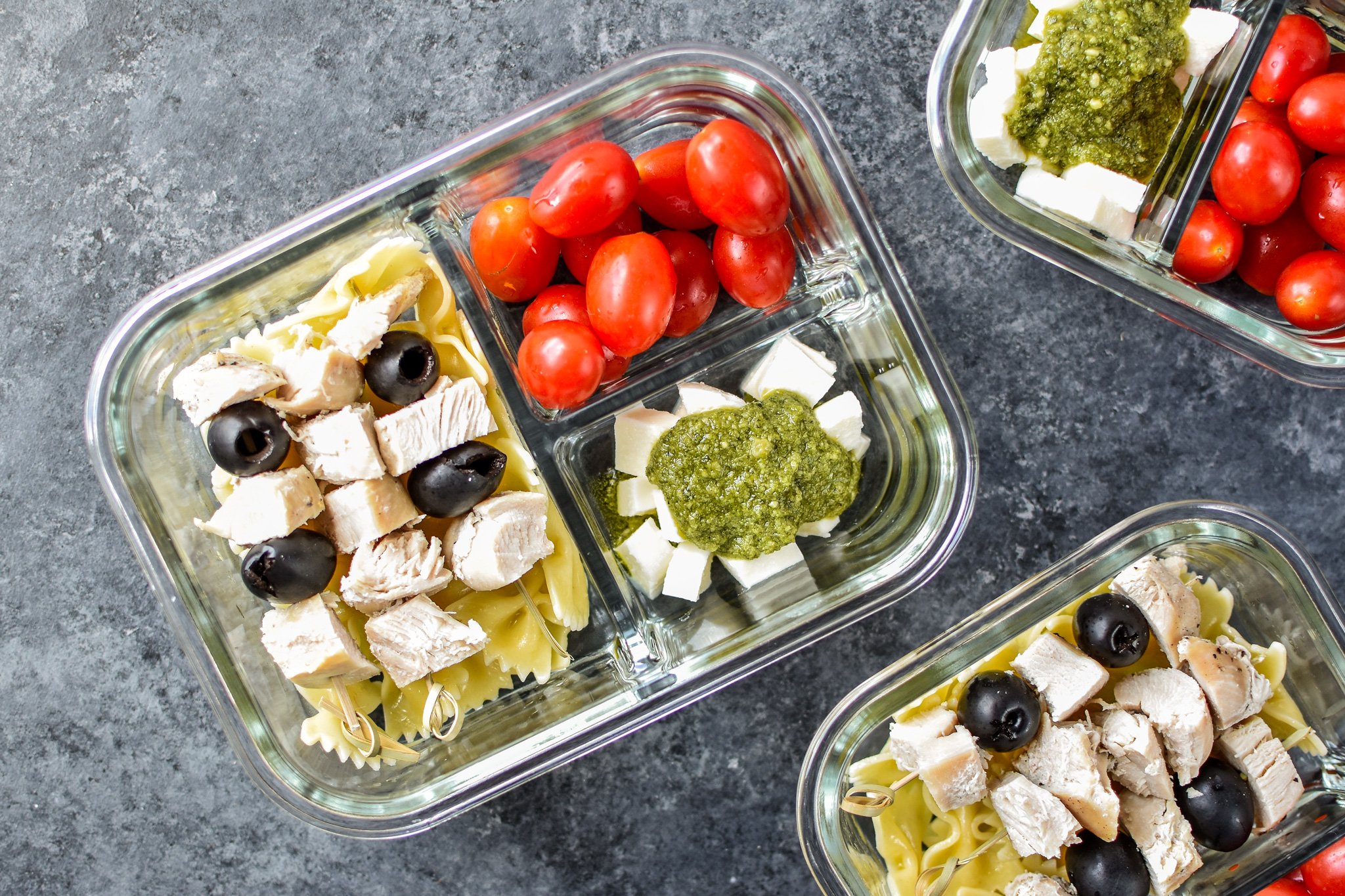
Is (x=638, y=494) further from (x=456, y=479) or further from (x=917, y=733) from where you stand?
(x=917, y=733)

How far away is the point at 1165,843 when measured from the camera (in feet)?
5.76

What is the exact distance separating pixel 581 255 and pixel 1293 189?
145cm

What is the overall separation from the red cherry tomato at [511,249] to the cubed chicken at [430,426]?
0.93 feet

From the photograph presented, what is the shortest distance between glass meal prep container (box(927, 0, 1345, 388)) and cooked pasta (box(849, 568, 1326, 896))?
526mm

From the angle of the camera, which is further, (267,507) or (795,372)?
(795,372)

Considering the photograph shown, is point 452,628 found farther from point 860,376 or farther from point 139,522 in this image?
point 860,376

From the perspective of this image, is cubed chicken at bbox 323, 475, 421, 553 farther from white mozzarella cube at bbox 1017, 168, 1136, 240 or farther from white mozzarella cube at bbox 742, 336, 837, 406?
white mozzarella cube at bbox 1017, 168, 1136, 240

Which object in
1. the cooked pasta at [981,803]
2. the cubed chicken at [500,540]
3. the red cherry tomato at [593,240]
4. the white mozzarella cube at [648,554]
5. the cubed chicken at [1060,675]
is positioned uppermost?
the red cherry tomato at [593,240]

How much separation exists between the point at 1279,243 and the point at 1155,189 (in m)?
0.28

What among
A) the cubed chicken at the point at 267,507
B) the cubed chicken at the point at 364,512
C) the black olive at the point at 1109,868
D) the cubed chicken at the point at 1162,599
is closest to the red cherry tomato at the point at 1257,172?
the cubed chicken at the point at 1162,599

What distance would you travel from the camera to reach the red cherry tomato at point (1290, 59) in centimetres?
185

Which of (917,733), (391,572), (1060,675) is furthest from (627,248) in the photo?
(1060,675)

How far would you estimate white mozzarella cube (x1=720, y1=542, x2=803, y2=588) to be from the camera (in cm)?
196

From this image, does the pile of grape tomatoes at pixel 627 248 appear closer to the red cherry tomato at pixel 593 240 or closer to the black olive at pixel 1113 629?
the red cherry tomato at pixel 593 240
